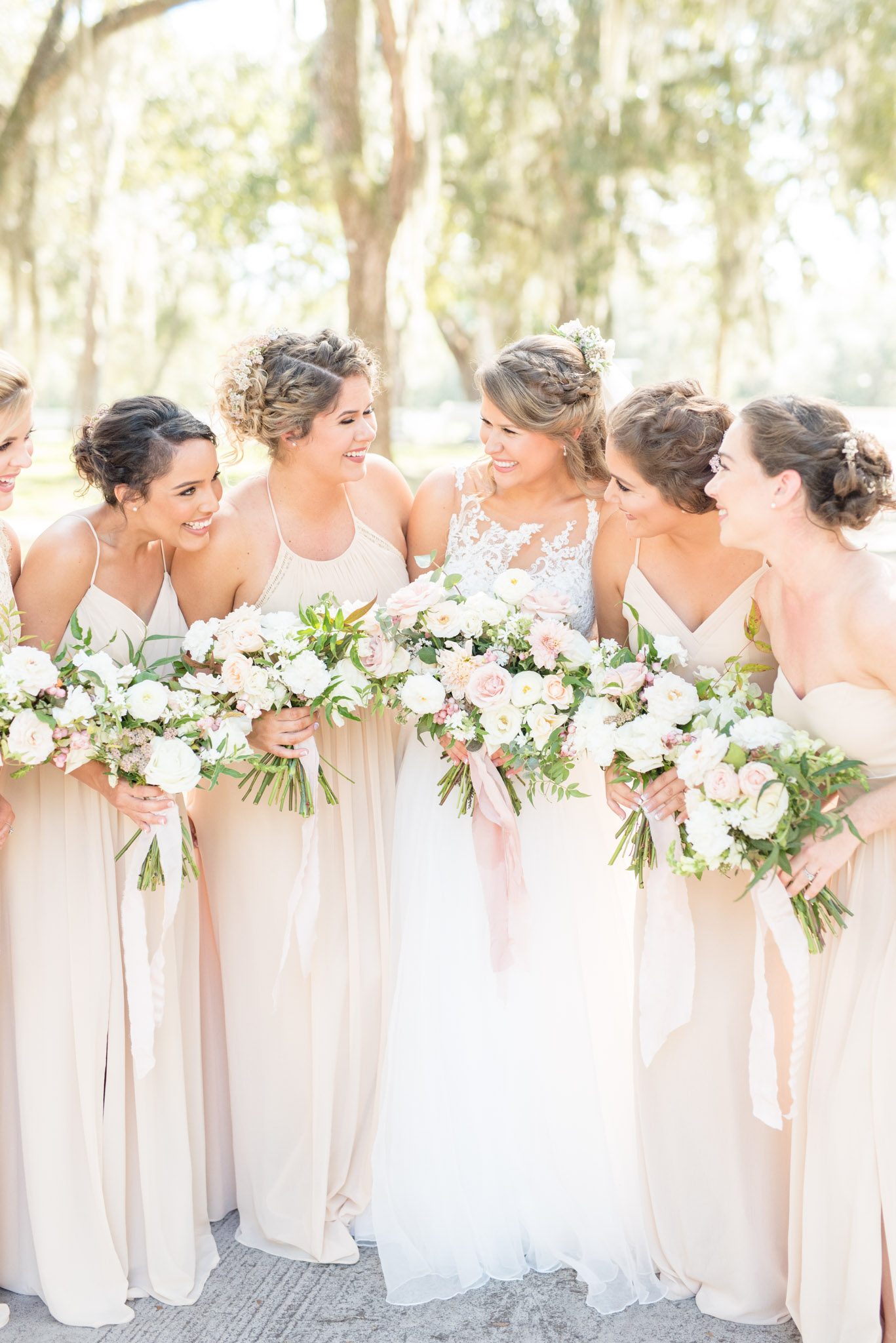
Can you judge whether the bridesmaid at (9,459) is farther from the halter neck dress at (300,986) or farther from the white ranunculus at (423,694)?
the white ranunculus at (423,694)

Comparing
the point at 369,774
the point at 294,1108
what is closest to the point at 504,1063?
the point at 294,1108

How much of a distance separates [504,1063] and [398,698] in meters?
1.19

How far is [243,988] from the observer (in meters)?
3.66

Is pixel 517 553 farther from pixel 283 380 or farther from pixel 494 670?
pixel 283 380

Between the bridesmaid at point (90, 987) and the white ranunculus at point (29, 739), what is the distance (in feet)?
0.82

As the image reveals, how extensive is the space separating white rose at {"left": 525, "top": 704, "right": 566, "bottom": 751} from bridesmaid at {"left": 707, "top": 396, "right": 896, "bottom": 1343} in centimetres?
61

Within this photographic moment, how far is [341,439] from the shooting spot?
359 centimetres

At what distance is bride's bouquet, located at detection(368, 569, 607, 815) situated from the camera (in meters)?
3.13

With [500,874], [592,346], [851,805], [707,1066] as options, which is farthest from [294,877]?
[592,346]

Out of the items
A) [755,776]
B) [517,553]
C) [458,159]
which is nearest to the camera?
[755,776]

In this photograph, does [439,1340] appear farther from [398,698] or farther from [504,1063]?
[398,698]

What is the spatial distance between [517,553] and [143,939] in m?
1.70

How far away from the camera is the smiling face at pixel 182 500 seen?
3307mm

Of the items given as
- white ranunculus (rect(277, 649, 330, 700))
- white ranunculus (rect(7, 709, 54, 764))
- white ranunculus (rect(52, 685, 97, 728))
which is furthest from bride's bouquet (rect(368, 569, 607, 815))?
white ranunculus (rect(7, 709, 54, 764))
